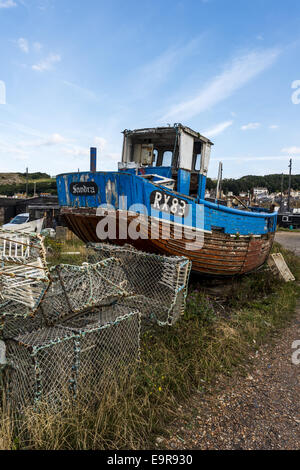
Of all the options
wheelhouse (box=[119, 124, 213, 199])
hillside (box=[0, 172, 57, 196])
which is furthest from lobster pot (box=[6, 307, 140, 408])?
hillside (box=[0, 172, 57, 196])

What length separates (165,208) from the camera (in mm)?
5535

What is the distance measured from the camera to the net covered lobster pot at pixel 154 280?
14.4 feet

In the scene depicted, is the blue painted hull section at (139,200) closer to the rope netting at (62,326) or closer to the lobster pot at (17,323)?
the rope netting at (62,326)

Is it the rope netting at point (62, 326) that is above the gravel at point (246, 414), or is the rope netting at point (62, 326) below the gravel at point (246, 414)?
above

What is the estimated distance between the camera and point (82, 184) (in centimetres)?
567

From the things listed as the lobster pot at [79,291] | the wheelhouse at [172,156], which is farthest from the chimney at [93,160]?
the lobster pot at [79,291]

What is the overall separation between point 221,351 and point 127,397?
5.59ft

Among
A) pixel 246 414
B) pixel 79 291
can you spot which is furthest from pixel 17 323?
pixel 246 414

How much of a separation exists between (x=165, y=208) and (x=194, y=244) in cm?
108

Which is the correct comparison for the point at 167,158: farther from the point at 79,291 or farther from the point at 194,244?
the point at 79,291

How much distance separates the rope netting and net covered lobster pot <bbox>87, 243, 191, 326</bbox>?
2 centimetres

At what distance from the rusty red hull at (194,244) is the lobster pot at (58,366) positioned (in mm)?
2474
